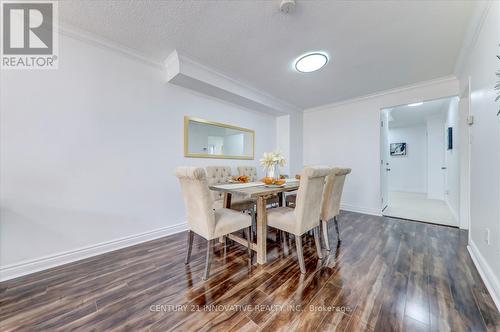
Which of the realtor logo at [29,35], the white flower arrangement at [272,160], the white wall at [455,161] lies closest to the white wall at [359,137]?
the white wall at [455,161]

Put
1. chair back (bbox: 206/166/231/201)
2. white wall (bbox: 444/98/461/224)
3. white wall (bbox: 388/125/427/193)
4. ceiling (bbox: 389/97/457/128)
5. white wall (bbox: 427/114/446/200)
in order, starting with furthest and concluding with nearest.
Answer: white wall (bbox: 388/125/427/193), white wall (bbox: 427/114/446/200), ceiling (bbox: 389/97/457/128), white wall (bbox: 444/98/461/224), chair back (bbox: 206/166/231/201)

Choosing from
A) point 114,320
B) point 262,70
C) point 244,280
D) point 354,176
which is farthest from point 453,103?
point 114,320

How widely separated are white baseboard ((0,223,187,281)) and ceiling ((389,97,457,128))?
540 cm

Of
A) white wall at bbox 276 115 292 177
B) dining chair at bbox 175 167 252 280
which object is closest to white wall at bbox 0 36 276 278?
dining chair at bbox 175 167 252 280

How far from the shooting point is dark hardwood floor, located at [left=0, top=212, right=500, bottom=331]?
3.94ft

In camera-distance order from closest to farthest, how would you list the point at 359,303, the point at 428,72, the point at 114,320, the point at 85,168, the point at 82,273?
the point at 114,320, the point at 359,303, the point at 82,273, the point at 85,168, the point at 428,72

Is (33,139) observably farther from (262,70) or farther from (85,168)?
(262,70)

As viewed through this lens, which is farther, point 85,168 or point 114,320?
point 85,168

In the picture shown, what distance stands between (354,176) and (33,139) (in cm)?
507

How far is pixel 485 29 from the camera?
1.68m

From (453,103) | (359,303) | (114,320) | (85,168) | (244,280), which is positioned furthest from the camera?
(453,103)

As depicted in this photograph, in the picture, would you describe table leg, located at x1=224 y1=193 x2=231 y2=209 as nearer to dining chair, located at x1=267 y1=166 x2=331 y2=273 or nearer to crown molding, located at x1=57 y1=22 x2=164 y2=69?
dining chair, located at x1=267 y1=166 x2=331 y2=273

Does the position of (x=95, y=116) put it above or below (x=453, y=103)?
below

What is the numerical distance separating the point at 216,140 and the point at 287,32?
2.00 meters
